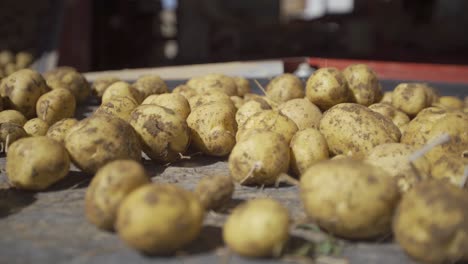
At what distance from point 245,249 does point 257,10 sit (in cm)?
885

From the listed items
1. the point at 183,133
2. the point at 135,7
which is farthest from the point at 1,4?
the point at 183,133

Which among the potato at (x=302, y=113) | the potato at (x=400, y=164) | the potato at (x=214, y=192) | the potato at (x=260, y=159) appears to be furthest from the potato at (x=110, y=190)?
the potato at (x=302, y=113)

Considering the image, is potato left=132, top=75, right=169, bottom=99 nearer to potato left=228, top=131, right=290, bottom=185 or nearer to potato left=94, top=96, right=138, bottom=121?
potato left=94, top=96, right=138, bottom=121

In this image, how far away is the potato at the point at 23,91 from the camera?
2951 mm

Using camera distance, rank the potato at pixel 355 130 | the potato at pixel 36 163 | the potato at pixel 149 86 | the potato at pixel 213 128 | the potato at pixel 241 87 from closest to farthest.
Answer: the potato at pixel 36 163 → the potato at pixel 355 130 → the potato at pixel 213 128 → the potato at pixel 149 86 → the potato at pixel 241 87

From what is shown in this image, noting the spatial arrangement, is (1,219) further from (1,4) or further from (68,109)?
(1,4)

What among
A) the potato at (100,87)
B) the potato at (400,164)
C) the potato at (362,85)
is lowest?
the potato at (400,164)

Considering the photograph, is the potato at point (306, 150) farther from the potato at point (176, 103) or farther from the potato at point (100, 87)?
the potato at point (100, 87)

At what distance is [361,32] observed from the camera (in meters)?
10.6

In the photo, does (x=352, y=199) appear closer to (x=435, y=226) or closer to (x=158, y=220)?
(x=435, y=226)

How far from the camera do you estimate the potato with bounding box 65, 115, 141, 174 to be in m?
2.05

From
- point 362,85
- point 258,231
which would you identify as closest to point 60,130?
point 258,231

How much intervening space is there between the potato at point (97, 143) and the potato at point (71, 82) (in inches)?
52.8

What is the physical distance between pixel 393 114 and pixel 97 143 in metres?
1.69
